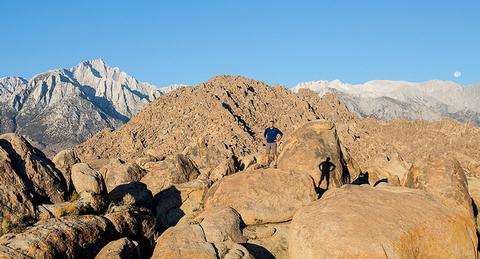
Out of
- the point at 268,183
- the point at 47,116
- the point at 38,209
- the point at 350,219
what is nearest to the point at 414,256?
the point at 350,219

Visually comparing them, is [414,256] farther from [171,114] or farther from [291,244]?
[171,114]

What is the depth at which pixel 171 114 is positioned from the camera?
7088cm

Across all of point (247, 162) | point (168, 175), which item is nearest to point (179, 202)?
point (168, 175)

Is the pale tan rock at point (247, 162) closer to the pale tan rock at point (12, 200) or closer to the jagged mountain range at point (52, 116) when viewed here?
the pale tan rock at point (12, 200)

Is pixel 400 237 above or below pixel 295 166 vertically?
below

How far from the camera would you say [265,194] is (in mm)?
12836

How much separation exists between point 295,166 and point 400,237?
7.77m

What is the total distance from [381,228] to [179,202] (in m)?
9.63

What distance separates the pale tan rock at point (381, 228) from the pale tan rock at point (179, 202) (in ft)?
22.8

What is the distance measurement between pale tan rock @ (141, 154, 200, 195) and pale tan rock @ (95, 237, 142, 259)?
8.85 m

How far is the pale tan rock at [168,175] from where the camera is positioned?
1815cm

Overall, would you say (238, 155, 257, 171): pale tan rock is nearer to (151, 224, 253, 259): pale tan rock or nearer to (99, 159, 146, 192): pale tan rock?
(99, 159, 146, 192): pale tan rock

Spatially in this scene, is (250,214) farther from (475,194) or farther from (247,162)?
(247,162)

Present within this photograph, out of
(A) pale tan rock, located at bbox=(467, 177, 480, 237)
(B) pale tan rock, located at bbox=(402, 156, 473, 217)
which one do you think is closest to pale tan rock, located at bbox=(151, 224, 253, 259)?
(B) pale tan rock, located at bbox=(402, 156, 473, 217)
